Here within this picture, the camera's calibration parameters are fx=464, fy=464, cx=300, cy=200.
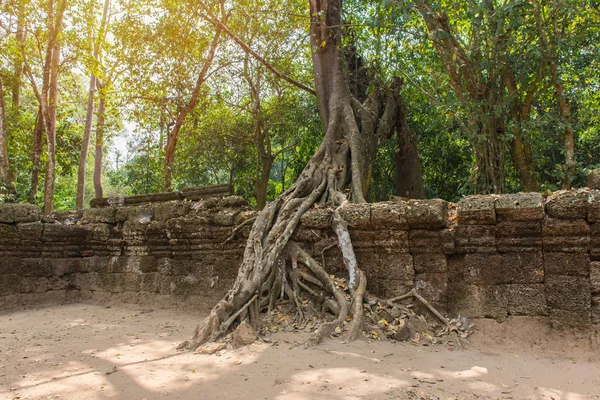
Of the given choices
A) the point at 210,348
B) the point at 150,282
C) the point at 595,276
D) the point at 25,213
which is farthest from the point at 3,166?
the point at 595,276

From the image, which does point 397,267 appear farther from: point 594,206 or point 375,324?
point 594,206

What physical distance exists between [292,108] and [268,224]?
7.90 meters

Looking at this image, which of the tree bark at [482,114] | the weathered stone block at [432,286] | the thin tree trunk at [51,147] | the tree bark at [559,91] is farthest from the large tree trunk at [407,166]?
the thin tree trunk at [51,147]

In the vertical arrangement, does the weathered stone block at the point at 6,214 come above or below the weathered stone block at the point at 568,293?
above

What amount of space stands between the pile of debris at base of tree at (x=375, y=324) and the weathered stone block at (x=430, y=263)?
0.27 metres

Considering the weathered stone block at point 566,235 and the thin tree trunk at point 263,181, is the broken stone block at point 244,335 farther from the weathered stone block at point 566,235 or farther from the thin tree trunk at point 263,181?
the thin tree trunk at point 263,181

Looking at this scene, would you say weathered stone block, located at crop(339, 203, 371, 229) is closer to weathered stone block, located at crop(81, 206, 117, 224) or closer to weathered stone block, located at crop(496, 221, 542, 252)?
weathered stone block, located at crop(496, 221, 542, 252)

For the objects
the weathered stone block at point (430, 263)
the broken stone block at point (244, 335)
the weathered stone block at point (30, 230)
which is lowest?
the broken stone block at point (244, 335)

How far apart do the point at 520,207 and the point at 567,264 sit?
54cm

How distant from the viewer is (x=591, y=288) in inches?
136

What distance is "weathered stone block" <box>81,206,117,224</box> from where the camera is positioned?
618cm

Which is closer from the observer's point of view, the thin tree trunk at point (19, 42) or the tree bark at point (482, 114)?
the tree bark at point (482, 114)

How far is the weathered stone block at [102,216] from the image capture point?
6184 millimetres

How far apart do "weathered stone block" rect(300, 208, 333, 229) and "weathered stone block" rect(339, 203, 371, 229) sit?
16 cm
